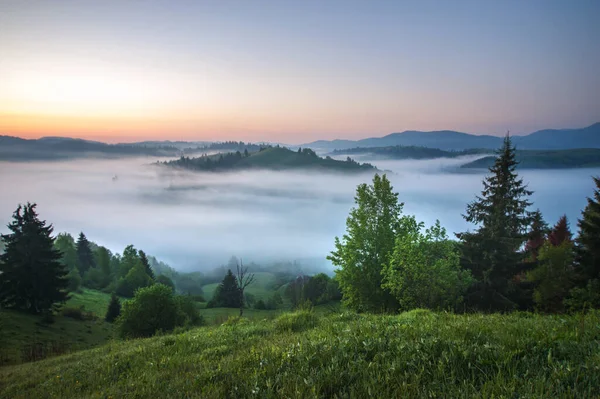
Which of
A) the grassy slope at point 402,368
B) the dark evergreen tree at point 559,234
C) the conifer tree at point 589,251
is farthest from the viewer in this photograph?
the dark evergreen tree at point 559,234

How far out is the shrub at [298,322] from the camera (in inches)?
444

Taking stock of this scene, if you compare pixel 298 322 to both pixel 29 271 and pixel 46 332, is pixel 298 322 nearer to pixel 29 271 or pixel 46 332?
pixel 46 332

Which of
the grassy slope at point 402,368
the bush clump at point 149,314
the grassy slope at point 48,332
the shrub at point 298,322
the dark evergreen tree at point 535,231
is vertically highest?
the grassy slope at point 402,368

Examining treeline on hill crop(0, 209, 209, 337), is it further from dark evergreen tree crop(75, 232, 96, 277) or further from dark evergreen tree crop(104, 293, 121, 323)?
dark evergreen tree crop(75, 232, 96, 277)

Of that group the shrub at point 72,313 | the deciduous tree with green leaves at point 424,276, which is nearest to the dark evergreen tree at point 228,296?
the shrub at point 72,313

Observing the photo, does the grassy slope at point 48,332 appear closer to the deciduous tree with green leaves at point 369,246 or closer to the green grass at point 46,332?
the green grass at point 46,332

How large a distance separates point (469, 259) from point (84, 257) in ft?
439

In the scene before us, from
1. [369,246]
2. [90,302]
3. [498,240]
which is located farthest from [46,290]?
[498,240]

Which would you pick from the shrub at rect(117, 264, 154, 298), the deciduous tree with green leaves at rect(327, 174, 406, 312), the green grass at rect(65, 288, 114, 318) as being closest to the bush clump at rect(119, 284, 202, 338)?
the deciduous tree with green leaves at rect(327, 174, 406, 312)

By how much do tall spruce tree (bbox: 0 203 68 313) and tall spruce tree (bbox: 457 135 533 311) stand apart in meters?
65.4

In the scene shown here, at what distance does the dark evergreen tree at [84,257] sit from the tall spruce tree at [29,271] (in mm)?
69025

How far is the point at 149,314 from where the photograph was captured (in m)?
38.6

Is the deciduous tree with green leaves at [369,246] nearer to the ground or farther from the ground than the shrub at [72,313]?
farther from the ground

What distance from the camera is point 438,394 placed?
4070 mm
